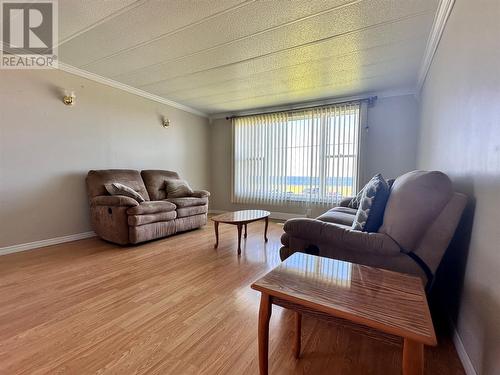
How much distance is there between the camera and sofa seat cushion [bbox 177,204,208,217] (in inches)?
138

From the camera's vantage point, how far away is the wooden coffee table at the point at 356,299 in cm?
67

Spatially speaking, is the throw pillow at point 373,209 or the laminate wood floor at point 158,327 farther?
the throw pillow at point 373,209

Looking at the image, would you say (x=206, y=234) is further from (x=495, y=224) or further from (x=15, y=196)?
(x=495, y=224)

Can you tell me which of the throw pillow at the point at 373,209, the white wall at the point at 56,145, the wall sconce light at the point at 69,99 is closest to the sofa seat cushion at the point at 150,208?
the white wall at the point at 56,145

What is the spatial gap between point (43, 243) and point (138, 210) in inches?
51.4

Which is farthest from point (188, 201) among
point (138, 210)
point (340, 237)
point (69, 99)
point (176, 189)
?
point (340, 237)

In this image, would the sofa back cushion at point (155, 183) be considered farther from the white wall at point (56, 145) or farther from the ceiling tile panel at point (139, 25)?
the ceiling tile panel at point (139, 25)

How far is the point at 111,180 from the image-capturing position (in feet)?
10.9

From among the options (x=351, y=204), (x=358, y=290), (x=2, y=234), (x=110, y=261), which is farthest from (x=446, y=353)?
(x=2, y=234)

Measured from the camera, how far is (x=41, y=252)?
2.74m

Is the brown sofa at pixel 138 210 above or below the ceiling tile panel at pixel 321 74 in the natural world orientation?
below

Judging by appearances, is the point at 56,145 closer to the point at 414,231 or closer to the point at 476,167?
the point at 414,231

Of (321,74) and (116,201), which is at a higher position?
(321,74)

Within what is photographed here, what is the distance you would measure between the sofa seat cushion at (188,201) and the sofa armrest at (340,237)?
2276mm
